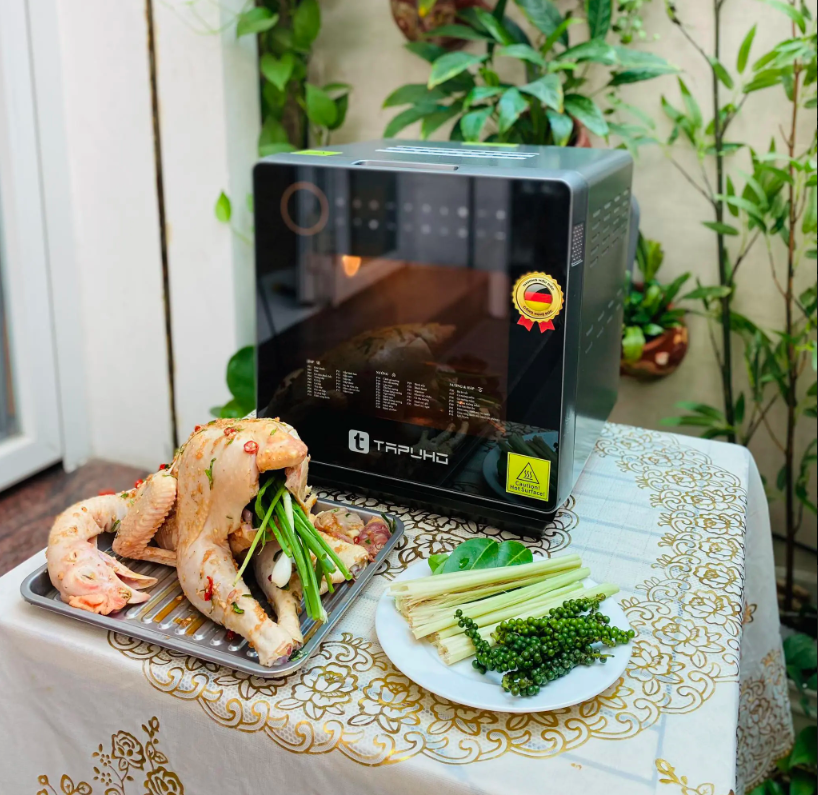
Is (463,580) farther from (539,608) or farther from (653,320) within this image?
(653,320)

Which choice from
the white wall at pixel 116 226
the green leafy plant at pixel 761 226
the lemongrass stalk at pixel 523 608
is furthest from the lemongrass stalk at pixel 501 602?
the white wall at pixel 116 226

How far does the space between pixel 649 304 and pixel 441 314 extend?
922 millimetres

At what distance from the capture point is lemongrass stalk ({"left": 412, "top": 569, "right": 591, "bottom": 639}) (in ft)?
2.47

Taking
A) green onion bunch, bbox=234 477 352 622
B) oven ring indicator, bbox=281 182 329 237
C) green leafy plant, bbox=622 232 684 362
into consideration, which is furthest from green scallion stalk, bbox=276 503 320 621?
green leafy plant, bbox=622 232 684 362

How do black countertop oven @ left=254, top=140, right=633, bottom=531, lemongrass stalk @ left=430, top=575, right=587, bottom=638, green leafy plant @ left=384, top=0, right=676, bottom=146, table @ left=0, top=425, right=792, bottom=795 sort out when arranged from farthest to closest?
1. green leafy plant @ left=384, top=0, right=676, bottom=146
2. black countertop oven @ left=254, top=140, right=633, bottom=531
3. lemongrass stalk @ left=430, top=575, right=587, bottom=638
4. table @ left=0, top=425, right=792, bottom=795

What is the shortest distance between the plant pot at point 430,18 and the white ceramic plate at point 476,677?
1.36 m

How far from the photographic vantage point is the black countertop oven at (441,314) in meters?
0.87

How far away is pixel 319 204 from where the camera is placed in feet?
3.12

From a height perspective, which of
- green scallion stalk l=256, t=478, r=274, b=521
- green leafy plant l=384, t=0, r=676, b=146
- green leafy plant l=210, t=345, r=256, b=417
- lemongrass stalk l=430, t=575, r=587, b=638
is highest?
green leafy plant l=384, t=0, r=676, b=146

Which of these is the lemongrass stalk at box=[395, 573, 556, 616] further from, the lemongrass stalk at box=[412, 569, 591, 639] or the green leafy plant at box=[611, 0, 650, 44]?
the green leafy plant at box=[611, 0, 650, 44]

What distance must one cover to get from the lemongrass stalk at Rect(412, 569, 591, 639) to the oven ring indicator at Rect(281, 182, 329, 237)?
1.51 ft

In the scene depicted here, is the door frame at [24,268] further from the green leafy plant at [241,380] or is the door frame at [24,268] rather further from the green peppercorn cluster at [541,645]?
the green peppercorn cluster at [541,645]

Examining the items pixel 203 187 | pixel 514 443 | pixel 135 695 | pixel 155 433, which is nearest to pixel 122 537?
pixel 135 695

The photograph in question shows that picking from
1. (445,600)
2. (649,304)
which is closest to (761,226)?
(649,304)
